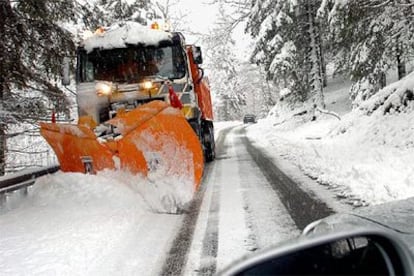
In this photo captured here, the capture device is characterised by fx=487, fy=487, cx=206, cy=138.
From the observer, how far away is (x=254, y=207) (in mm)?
6996

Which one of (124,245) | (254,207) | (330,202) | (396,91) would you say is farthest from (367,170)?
(396,91)

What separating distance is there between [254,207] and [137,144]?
2107 millimetres

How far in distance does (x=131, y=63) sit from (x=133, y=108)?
1075 mm

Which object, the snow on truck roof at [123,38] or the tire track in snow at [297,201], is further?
the snow on truck roof at [123,38]

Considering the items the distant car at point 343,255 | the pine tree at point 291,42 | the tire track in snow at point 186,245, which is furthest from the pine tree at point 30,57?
the pine tree at point 291,42

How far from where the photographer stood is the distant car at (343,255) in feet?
4.96

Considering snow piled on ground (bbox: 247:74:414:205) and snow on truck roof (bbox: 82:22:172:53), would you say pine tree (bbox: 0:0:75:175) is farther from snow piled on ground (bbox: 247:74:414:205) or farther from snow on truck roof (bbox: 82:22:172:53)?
snow piled on ground (bbox: 247:74:414:205)

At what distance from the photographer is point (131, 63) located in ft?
32.6

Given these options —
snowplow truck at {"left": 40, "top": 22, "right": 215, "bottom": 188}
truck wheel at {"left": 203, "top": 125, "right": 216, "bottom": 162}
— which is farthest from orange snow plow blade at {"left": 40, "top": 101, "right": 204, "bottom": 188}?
truck wheel at {"left": 203, "top": 125, "right": 216, "bottom": 162}

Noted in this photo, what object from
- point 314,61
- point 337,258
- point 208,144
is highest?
point 314,61

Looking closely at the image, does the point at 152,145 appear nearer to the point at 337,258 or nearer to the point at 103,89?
the point at 103,89

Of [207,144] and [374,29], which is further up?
[374,29]

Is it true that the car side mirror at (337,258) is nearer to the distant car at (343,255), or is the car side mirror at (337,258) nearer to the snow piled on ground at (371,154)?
the distant car at (343,255)

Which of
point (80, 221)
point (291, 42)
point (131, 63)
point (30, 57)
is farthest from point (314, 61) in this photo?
point (80, 221)
